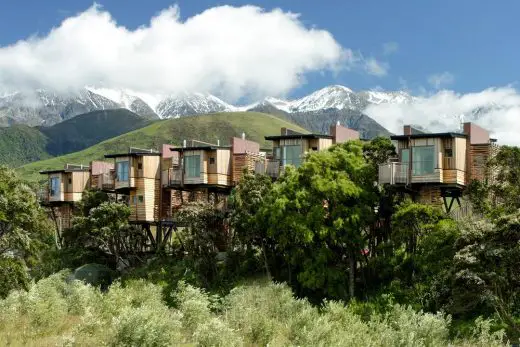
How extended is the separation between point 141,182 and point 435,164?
2539 centimetres

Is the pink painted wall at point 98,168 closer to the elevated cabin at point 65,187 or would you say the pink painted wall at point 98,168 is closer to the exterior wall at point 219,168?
the elevated cabin at point 65,187

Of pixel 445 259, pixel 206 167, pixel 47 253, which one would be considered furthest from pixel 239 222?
pixel 47 253

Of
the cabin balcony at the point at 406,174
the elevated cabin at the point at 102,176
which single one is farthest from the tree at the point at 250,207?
the elevated cabin at the point at 102,176

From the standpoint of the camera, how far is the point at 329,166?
3994cm

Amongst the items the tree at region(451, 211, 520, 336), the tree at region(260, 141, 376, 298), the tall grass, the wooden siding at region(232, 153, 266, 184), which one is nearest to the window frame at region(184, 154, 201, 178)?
the wooden siding at region(232, 153, 266, 184)

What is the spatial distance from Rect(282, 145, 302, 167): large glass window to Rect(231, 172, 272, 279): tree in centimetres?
575

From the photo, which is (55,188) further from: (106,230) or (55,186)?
(106,230)

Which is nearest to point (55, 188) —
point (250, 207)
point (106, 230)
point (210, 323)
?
point (106, 230)

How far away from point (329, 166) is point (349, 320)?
13.0m

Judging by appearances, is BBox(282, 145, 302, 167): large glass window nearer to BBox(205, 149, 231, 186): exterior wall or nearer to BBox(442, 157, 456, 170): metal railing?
BBox(205, 149, 231, 186): exterior wall

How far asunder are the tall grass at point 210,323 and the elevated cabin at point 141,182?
12551mm

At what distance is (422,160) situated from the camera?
134 feet

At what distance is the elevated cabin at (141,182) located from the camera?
54094 mm

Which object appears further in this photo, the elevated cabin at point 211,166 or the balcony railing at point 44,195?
the balcony railing at point 44,195
